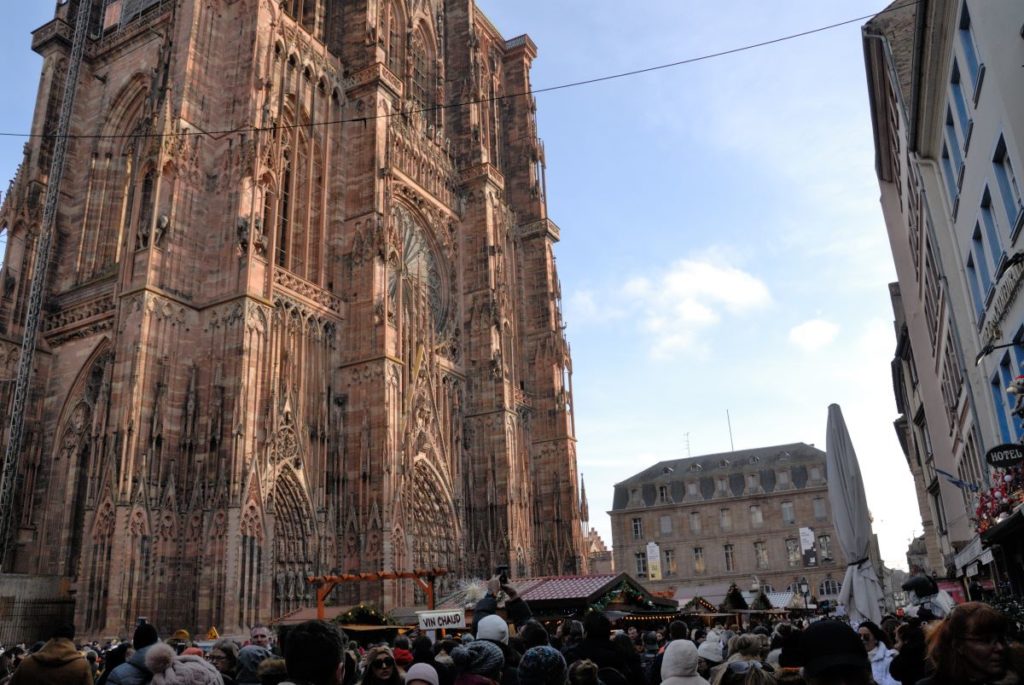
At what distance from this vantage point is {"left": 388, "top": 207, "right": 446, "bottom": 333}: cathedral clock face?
3350 cm

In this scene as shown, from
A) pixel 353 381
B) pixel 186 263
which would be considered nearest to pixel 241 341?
pixel 186 263

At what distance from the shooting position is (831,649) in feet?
9.53

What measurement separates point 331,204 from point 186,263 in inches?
285

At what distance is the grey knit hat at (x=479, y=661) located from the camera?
4469mm

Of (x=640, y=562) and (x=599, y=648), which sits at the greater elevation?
(x=640, y=562)

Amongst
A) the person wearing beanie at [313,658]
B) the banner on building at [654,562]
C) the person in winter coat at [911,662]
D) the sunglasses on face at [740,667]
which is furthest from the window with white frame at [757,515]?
the person wearing beanie at [313,658]

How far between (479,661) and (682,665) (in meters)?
1.43

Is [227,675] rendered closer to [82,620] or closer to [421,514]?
[82,620]

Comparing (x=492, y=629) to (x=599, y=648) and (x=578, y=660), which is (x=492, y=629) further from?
(x=578, y=660)

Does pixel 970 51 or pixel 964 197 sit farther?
pixel 964 197

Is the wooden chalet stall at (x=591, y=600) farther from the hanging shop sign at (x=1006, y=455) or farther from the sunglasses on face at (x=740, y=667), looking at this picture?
→ the sunglasses on face at (x=740, y=667)

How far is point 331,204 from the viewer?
100.0 feet

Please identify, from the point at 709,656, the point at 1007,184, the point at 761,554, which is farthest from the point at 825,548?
the point at 709,656

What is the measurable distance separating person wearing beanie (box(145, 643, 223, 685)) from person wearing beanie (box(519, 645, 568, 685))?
1.67 m
